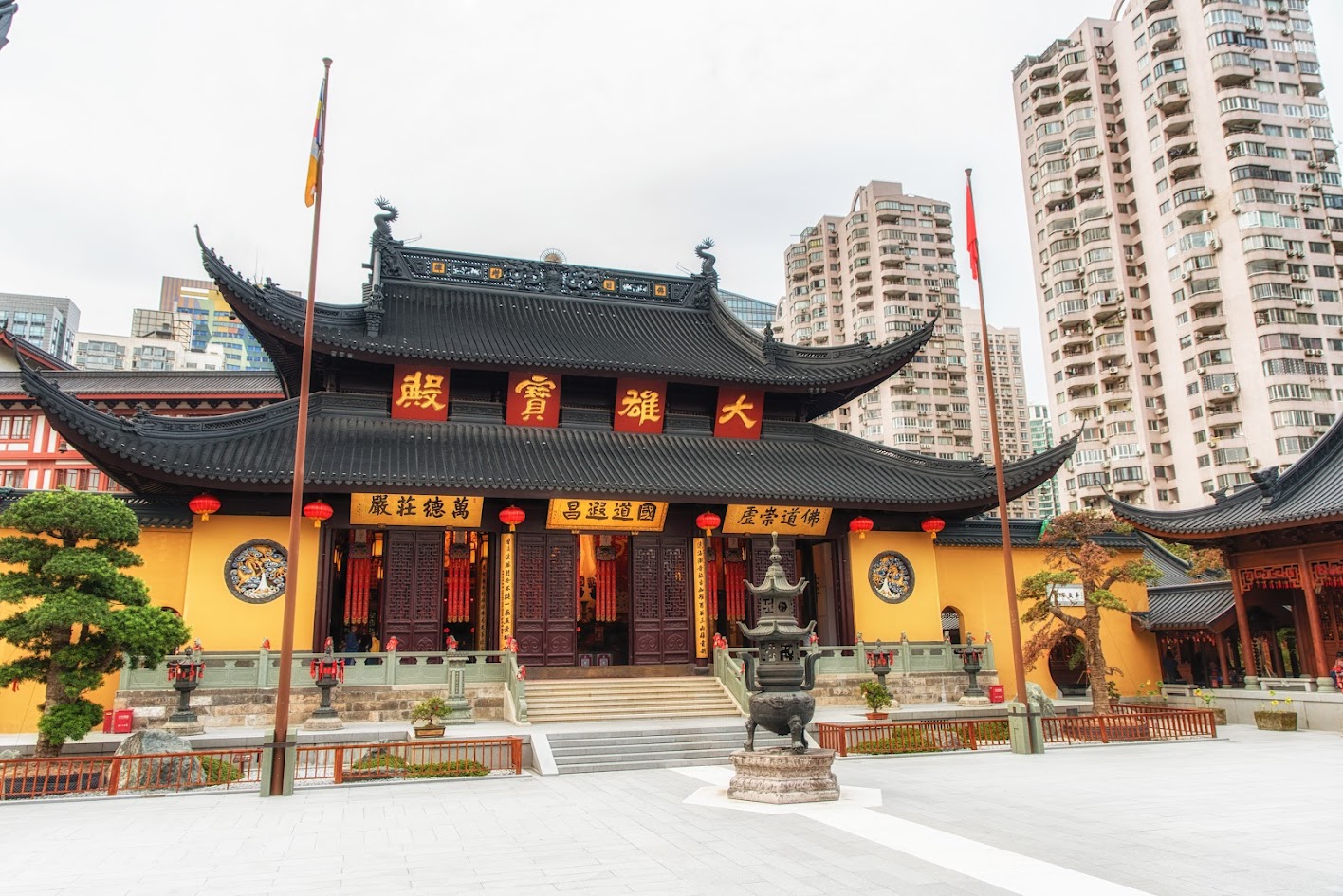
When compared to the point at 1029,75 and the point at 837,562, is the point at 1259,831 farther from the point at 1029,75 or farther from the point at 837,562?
the point at 1029,75

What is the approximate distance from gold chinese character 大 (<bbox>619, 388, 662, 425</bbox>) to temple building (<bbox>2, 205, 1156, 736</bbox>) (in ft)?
0.23

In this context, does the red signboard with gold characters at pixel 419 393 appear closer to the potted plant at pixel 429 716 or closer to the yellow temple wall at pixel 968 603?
the potted plant at pixel 429 716

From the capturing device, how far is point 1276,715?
17.5m

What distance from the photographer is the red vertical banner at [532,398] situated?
70.0 feet

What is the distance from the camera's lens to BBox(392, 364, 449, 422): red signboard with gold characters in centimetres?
2069

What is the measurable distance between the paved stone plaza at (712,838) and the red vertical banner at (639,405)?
11.5 metres

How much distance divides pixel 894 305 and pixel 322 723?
62244 mm

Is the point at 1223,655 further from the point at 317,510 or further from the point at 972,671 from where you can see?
the point at 317,510

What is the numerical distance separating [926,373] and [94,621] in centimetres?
6370

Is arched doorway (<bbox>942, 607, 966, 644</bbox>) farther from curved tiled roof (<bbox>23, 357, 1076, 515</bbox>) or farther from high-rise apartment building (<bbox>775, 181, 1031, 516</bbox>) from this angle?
high-rise apartment building (<bbox>775, 181, 1031, 516</bbox>)

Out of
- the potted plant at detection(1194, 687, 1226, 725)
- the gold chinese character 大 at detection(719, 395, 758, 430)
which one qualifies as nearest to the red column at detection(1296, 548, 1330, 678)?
the potted plant at detection(1194, 687, 1226, 725)

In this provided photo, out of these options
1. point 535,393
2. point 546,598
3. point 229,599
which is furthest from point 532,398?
point 229,599

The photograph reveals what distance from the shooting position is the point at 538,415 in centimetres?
2172

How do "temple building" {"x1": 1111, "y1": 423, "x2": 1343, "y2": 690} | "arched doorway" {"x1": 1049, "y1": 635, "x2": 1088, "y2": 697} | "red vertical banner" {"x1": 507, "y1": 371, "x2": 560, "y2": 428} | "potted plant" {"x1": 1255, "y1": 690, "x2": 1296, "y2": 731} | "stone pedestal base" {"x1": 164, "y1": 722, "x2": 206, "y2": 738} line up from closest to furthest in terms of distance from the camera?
1. "stone pedestal base" {"x1": 164, "y1": 722, "x2": 206, "y2": 738}
2. "potted plant" {"x1": 1255, "y1": 690, "x2": 1296, "y2": 731}
3. "temple building" {"x1": 1111, "y1": 423, "x2": 1343, "y2": 690}
4. "red vertical banner" {"x1": 507, "y1": 371, "x2": 560, "y2": 428}
5. "arched doorway" {"x1": 1049, "y1": 635, "x2": 1088, "y2": 697}
